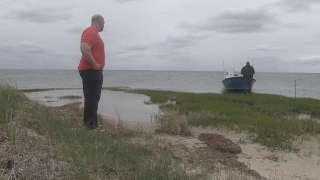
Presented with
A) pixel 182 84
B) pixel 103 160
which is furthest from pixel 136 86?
pixel 103 160

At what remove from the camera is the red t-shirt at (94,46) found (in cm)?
529

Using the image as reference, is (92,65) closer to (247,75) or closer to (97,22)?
(97,22)

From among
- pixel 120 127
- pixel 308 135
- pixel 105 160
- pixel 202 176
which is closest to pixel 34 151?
pixel 105 160

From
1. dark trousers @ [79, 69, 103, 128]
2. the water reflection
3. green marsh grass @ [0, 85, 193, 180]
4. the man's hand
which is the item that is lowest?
the water reflection

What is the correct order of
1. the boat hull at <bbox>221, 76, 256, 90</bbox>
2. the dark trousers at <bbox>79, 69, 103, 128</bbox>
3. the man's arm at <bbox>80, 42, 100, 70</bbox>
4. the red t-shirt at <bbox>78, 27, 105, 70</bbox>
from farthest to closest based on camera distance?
the boat hull at <bbox>221, 76, 256, 90</bbox> < the dark trousers at <bbox>79, 69, 103, 128</bbox> < the red t-shirt at <bbox>78, 27, 105, 70</bbox> < the man's arm at <bbox>80, 42, 100, 70</bbox>

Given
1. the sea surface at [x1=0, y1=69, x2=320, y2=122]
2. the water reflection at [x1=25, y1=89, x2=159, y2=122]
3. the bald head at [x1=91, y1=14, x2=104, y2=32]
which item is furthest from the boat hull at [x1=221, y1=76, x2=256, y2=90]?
the bald head at [x1=91, y1=14, x2=104, y2=32]

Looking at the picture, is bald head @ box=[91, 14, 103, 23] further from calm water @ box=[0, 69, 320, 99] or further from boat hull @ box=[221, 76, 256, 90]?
boat hull @ box=[221, 76, 256, 90]

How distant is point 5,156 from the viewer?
301cm

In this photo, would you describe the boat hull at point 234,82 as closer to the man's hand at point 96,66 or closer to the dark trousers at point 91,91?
the dark trousers at point 91,91

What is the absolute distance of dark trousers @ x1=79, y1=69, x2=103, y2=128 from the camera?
5.41 meters

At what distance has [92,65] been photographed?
17.3 ft

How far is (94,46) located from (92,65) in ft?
1.25

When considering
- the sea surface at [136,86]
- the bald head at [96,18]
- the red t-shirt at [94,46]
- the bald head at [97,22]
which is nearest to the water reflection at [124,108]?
the sea surface at [136,86]

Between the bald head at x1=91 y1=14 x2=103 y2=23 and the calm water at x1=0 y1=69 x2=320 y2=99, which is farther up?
the bald head at x1=91 y1=14 x2=103 y2=23
